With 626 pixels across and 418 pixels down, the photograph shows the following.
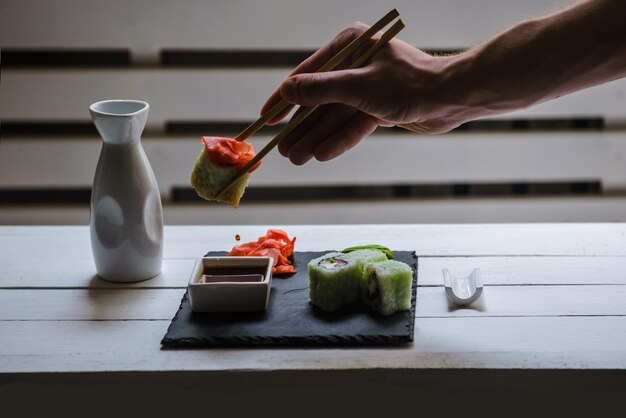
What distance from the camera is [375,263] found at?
1.53 m

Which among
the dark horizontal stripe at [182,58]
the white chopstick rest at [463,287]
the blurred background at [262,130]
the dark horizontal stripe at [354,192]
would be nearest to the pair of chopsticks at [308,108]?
the white chopstick rest at [463,287]

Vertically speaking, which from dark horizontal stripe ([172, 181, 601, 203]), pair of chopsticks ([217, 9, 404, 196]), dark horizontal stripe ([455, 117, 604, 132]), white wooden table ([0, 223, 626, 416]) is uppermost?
pair of chopsticks ([217, 9, 404, 196])

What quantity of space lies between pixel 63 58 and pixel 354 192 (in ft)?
4.30

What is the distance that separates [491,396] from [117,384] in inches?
22.6

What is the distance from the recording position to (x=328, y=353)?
136 centimetres

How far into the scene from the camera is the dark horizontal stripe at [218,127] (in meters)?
3.41

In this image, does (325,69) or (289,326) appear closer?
(289,326)

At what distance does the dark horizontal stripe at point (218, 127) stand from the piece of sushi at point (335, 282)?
→ 6.19 ft

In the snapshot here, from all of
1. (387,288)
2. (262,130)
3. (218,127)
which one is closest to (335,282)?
(387,288)

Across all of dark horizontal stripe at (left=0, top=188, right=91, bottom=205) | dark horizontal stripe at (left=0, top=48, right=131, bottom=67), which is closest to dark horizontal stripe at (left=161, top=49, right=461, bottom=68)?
dark horizontal stripe at (left=0, top=48, right=131, bottom=67)

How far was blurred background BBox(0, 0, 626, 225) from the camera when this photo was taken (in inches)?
127

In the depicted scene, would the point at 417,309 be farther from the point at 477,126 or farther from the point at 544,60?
the point at 477,126

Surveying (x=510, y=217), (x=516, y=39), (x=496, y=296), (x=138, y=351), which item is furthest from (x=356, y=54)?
(x=510, y=217)

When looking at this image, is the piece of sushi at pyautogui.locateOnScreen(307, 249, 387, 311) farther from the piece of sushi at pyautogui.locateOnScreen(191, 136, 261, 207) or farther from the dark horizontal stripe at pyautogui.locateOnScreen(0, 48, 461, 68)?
the dark horizontal stripe at pyautogui.locateOnScreen(0, 48, 461, 68)
